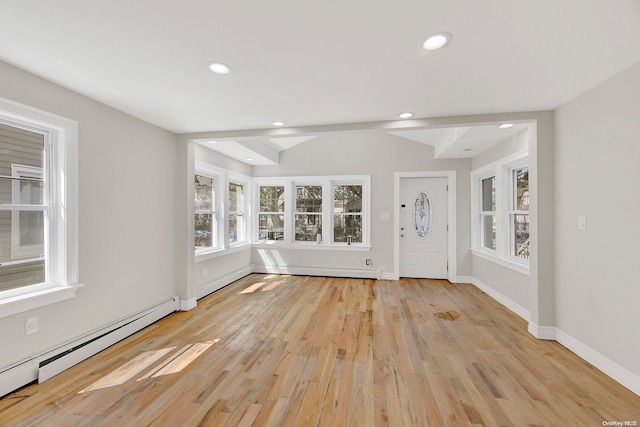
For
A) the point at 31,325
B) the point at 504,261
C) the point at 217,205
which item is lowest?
the point at 31,325

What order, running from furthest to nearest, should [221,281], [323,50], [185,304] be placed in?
[221,281], [185,304], [323,50]

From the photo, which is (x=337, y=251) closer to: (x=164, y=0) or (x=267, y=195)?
(x=267, y=195)

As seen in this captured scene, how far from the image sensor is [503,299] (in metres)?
3.85

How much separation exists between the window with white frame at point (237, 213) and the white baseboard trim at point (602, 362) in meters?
4.93

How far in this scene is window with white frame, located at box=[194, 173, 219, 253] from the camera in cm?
435

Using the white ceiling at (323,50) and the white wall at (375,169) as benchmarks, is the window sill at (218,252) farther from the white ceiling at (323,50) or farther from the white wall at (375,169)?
the white ceiling at (323,50)

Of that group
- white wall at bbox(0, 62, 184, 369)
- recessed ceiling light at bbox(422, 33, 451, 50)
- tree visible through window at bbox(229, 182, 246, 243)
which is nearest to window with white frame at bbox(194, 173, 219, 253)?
tree visible through window at bbox(229, 182, 246, 243)

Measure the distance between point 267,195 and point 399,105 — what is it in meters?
3.87

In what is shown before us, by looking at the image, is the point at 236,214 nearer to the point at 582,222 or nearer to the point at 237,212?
the point at 237,212

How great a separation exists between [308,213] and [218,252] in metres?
1.98

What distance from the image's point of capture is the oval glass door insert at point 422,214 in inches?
207

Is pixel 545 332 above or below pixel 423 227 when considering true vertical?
below

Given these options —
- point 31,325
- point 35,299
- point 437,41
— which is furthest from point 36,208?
point 437,41

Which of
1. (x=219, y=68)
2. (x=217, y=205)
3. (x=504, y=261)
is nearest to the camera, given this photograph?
(x=219, y=68)
